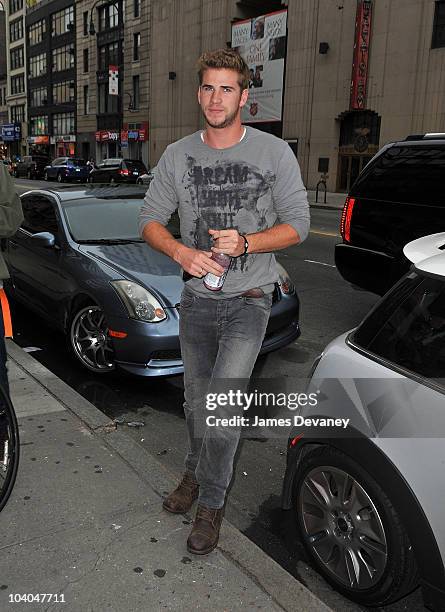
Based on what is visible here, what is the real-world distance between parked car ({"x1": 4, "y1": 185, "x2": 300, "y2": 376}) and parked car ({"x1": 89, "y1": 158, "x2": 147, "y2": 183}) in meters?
26.0

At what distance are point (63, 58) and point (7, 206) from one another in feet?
207

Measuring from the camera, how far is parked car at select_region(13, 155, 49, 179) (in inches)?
1695

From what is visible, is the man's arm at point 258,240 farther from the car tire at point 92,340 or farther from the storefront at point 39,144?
the storefront at point 39,144

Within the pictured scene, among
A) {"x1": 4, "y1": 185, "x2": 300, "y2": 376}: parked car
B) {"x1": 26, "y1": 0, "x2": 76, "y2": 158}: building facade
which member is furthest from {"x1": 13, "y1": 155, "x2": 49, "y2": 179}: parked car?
{"x1": 4, "y1": 185, "x2": 300, "y2": 376}: parked car

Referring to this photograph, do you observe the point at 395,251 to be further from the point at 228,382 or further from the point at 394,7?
the point at 394,7

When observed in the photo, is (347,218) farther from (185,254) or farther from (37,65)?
(37,65)

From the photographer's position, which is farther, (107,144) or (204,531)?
(107,144)

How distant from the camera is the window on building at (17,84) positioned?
234 feet

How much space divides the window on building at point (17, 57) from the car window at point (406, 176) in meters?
74.8

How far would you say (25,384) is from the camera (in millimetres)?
4402

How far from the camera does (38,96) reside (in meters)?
66.6

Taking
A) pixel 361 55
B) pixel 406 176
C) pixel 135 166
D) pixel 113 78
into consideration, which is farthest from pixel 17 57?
pixel 406 176

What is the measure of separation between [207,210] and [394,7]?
96.0 ft

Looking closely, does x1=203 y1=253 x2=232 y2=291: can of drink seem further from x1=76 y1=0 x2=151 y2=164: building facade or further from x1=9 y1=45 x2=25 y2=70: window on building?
x1=9 y1=45 x2=25 y2=70: window on building
